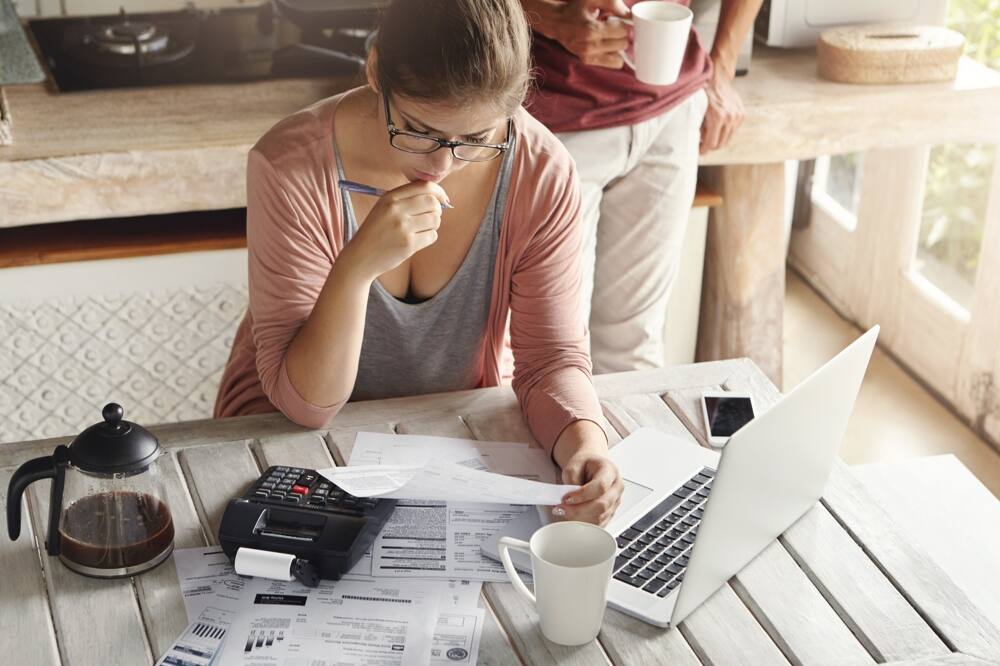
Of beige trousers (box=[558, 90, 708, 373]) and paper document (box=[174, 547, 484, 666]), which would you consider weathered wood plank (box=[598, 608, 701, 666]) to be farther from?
beige trousers (box=[558, 90, 708, 373])

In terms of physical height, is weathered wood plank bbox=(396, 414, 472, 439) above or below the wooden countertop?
below

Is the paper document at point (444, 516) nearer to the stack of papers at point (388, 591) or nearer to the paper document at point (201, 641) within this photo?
the stack of papers at point (388, 591)

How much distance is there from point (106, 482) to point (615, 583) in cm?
52

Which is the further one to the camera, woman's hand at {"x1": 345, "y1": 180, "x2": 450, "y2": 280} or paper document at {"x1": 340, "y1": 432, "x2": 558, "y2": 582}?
woman's hand at {"x1": 345, "y1": 180, "x2": 450, "y2": 280}

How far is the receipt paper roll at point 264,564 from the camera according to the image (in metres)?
1.15

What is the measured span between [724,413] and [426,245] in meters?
0.43

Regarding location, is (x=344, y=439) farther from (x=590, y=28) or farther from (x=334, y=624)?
(x=590, y=28)

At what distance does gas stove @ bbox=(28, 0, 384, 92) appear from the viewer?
2.48m

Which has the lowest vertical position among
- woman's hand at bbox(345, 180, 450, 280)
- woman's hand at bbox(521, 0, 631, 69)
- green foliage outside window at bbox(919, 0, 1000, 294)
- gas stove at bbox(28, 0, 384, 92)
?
green foliage outside window at bbox(919, 0, 1000, 294)

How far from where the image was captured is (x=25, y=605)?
1131 mm

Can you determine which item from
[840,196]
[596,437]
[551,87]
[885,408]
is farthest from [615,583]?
[840,196]

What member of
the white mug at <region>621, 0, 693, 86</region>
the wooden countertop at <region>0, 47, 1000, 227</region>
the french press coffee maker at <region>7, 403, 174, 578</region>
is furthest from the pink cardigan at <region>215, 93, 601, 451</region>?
the wooden countertop at <region>0, 47, 1000, 227</region>

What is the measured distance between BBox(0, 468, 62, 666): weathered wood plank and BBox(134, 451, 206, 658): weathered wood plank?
88mm

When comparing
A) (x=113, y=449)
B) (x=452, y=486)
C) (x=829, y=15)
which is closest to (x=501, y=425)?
(x=452, y=486)
